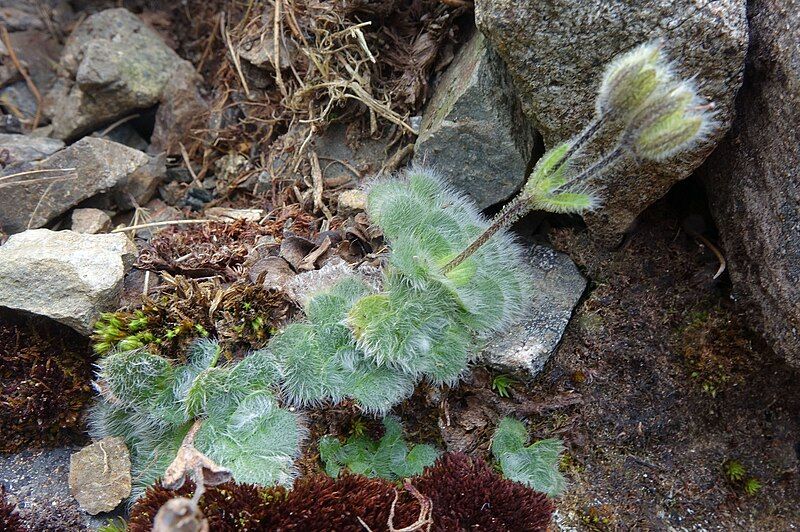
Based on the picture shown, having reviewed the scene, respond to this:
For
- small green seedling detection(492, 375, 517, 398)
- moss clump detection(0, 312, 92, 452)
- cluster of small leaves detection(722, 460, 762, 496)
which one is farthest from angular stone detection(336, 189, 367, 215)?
cluster of small leaves detection(722, 460, 762, 496)

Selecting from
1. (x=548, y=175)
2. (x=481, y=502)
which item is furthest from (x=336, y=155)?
(x=481, y=502)

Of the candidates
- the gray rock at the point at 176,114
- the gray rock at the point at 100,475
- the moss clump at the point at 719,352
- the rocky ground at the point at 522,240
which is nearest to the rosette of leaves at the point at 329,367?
the rocky ground at the point at 522,240

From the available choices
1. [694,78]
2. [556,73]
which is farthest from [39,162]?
[694,78]

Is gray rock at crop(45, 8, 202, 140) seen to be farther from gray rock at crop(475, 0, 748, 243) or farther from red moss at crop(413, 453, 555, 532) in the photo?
red moss at crop(413, 453, 555, 532)

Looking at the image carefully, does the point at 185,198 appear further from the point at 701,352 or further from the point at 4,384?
the point at 701,352

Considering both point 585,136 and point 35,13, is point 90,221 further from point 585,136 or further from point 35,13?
point 585,136

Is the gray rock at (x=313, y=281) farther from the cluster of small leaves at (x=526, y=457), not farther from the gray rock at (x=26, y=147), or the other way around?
the gray rock at (x=26, y=147)

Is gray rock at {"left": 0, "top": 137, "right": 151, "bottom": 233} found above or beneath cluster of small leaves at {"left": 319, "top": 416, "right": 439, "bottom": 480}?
beneath
